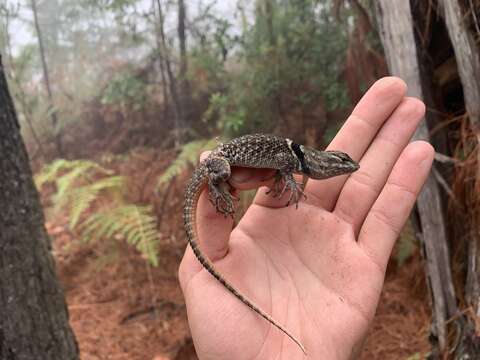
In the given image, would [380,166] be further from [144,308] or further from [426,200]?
[144,308]

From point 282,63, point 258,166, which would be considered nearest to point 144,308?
point 258,166

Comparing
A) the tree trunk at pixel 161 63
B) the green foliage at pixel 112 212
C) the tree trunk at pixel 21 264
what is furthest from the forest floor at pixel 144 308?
the tree trunk at pixel 161 63

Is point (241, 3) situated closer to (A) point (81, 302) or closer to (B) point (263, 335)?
(A) point (81, 302)

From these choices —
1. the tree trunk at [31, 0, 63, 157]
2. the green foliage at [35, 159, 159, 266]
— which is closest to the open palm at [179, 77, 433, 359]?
the green foliage at [35, 159, 159, 266]

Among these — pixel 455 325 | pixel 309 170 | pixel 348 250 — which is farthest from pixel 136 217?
pixel 455 325

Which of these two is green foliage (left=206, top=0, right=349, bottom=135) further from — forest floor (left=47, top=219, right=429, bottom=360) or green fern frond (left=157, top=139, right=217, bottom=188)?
forest floor (left=47, top=219, right=429, bottom=360)
